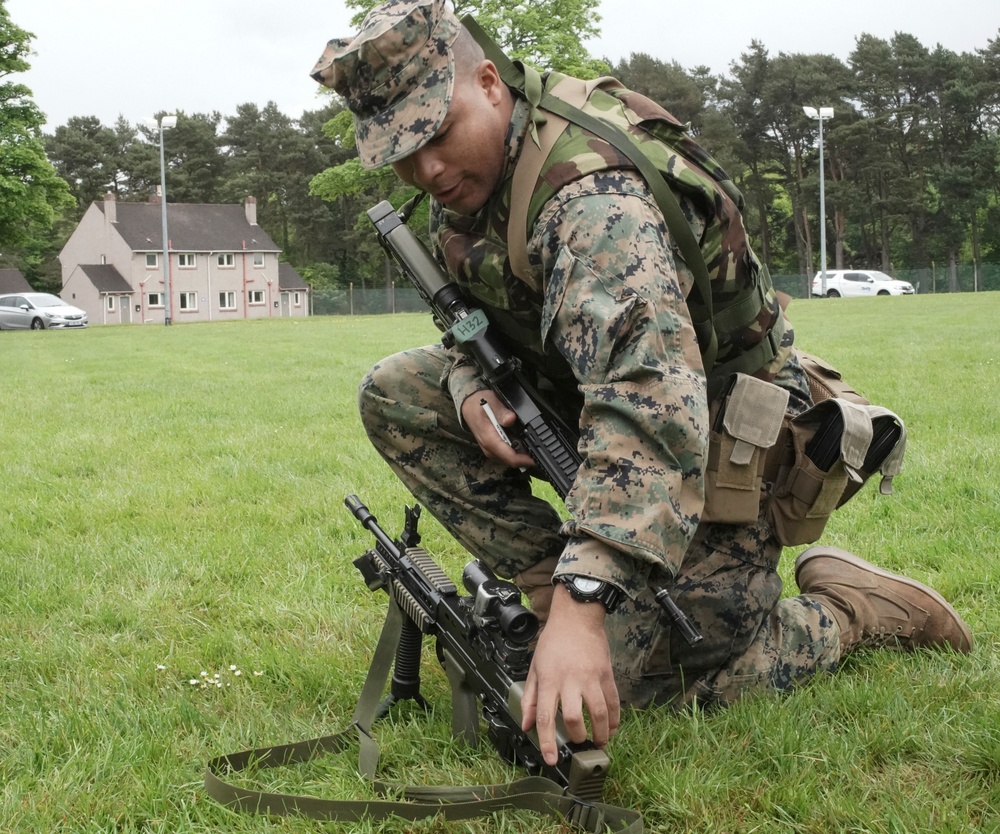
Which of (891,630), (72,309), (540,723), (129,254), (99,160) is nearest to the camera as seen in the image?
(540,723)

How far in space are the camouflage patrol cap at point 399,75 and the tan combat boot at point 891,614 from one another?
77.3 inches

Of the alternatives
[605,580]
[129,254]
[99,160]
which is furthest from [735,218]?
[99,160]

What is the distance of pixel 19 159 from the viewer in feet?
120

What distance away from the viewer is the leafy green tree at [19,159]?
36812 mm

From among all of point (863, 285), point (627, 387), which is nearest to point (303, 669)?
point (627, 387)

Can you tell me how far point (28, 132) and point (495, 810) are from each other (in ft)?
135

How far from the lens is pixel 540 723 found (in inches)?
84.9

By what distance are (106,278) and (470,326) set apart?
69617mm

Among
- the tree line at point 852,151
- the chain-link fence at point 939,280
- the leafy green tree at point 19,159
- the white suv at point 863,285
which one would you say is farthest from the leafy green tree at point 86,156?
the white suv at point 863,285

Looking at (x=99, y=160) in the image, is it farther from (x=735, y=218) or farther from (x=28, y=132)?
(x=735, y=218)

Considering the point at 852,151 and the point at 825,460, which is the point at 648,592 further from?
the point at 852,151

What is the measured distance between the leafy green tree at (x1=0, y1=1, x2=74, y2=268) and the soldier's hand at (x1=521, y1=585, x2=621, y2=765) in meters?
39.0

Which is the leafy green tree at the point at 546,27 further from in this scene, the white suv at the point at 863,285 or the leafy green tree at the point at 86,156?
the leafy green tree at the point at 86,156

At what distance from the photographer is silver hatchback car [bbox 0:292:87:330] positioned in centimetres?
4228
